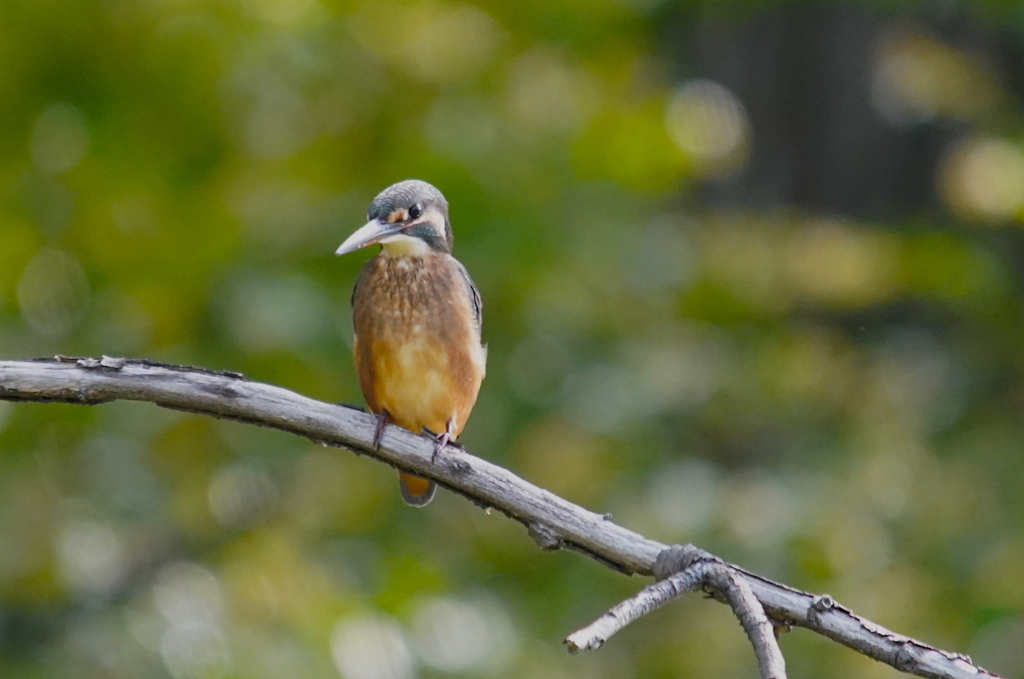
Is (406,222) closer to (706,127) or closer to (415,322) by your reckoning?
(415,322)

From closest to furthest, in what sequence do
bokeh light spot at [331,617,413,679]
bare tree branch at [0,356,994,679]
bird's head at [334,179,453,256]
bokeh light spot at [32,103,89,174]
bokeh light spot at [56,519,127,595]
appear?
bare tree branch at [0,356,994,679], bird's head at [334,179,453,256], bokeh light spot at [331,617,413,679], bokeh light spot at [32,103,89,174], bokeh light spot at [56,519,127,595]

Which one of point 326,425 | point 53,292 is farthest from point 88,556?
point 326,425

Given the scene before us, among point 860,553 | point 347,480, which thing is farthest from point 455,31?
point 860,553

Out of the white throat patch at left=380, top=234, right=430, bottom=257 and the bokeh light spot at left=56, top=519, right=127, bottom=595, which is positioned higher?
the white throat patch at left=380, top=234, right=430, bottom=257

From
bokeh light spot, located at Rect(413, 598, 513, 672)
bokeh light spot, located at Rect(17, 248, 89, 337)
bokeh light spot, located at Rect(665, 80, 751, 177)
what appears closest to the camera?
bokeh light spot, located at Rect(413, 598, 513, 672)

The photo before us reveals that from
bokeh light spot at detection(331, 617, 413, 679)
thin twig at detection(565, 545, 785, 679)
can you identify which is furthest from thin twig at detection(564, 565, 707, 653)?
bokeh light spot at detection(331, 617, 413, 679)

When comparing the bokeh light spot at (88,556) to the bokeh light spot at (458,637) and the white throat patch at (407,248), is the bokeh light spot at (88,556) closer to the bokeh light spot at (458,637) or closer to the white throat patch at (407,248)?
the bokeh light spot at (458,637)

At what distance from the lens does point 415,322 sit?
152 inches

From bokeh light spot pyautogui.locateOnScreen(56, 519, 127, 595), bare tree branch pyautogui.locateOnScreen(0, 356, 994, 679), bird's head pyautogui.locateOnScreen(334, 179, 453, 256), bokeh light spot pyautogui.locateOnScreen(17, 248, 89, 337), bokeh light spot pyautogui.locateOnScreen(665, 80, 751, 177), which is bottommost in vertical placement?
bare tree branch pyautogui.locateOnScreen(0, 356, 994, 679)

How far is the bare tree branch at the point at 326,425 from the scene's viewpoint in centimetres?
241

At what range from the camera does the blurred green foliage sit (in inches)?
218

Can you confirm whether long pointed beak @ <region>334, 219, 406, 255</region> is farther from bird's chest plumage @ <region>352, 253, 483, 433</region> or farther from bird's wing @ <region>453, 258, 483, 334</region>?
bird's wing @ <region>453, 258, 483, 334</region>

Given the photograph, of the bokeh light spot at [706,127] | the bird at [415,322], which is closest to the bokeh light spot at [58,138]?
the bird at [415,322]

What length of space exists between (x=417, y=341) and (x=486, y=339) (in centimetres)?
259
